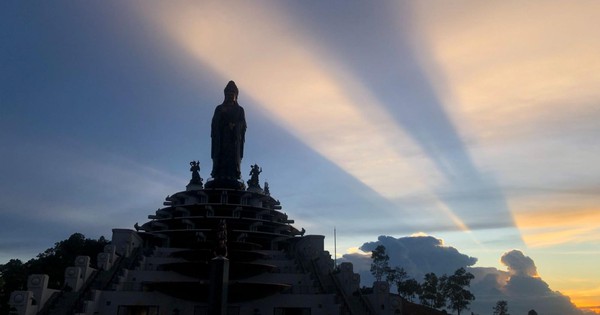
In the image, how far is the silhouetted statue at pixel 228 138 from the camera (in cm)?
6200

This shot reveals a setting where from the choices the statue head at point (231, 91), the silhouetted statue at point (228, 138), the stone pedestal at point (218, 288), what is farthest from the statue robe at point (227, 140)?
the stone pedestal at point (218, 288)

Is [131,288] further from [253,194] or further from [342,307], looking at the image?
[253,194]

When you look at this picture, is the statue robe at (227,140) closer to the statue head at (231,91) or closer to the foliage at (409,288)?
the statue head at (231,91)

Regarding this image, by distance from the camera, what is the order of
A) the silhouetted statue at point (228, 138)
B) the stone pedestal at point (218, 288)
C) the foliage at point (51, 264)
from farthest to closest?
the silhouetted statue at point (228, 138) < the foliage at point (51, 264) < the stone pedestal at point (218, 288)

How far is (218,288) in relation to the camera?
3042 centimetres

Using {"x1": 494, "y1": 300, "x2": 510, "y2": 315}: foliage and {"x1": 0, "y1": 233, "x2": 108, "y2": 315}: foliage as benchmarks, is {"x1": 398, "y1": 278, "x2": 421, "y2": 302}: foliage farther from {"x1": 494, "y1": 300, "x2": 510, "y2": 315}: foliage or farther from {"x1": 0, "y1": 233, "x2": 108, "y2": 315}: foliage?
{"x1": 0, "y1": 233, "x2": 108, "y2": 315}: foliage

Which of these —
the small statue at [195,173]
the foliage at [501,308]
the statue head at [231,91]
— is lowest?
the foliage at [501,308]

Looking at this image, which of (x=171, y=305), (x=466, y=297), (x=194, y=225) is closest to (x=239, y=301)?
(x=171, y=305)

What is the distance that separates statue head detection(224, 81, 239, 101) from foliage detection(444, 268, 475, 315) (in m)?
48.0

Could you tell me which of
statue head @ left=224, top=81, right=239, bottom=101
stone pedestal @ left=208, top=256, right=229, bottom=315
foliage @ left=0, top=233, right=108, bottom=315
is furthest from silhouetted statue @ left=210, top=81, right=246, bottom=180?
stone pedestal @ left=208, top=256, right=229, bottom=315

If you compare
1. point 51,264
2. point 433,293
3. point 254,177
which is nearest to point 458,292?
A: point 433,293

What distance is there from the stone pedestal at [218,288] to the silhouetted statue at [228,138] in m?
30.8

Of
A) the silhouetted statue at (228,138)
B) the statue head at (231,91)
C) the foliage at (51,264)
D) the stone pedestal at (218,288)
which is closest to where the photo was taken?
the stone pedestal at (218,288)

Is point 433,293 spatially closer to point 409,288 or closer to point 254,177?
point 409,288
